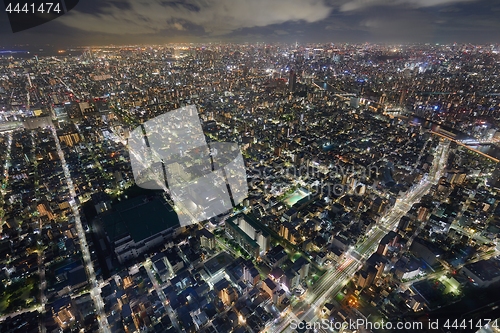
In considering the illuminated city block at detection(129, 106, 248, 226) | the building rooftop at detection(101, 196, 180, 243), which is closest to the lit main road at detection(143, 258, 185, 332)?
the building rooftop at detection(101, 196, 180, 243)

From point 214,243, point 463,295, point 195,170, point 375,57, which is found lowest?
point 463,295

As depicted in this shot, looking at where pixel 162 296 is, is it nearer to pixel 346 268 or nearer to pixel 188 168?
pixel 346 268

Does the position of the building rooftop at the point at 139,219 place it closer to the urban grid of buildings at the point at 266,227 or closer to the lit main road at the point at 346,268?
the urban grid of buildings at the point at 266,227

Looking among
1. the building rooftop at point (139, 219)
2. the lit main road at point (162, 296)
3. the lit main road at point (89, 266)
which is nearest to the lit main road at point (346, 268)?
the lit main road at point (162, 296)

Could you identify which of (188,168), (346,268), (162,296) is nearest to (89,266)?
(162,296)

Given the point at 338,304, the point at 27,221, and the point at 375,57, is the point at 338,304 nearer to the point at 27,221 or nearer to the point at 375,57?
the point at 27,221

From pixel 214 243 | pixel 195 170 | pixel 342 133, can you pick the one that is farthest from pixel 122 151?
pixel 342 133

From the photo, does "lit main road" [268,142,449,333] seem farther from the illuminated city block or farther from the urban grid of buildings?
the illuminated city block
